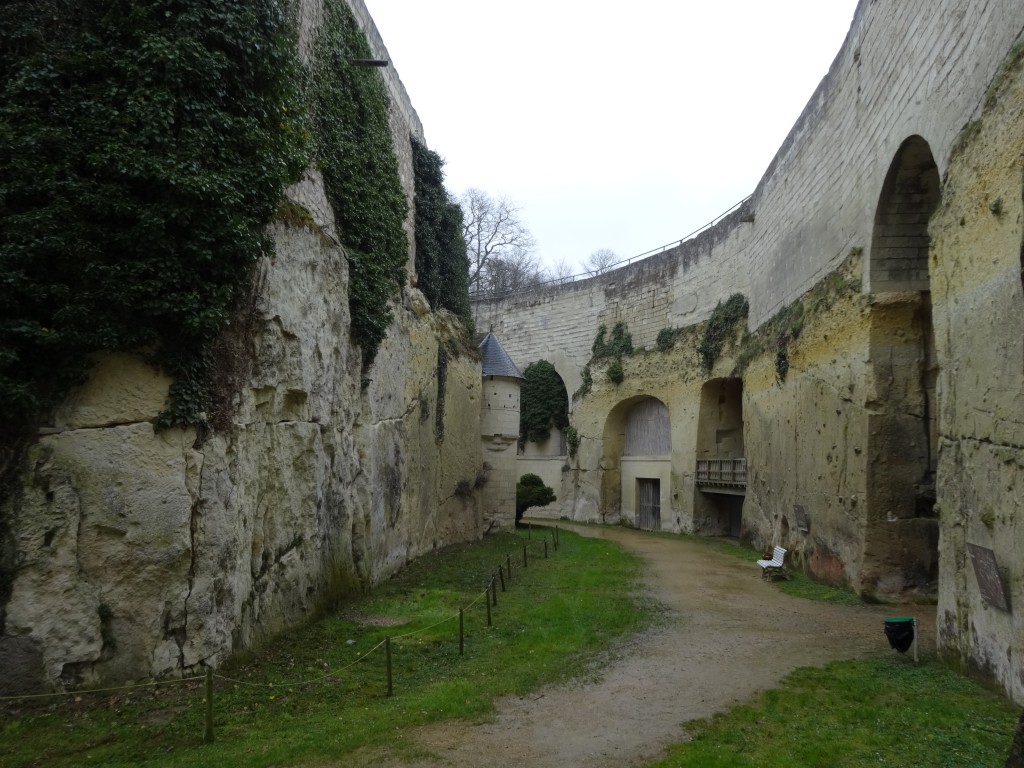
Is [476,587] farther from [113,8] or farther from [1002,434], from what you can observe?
[113,8]

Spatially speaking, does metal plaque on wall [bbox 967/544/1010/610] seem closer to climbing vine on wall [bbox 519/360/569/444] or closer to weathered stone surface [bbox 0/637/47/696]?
weathered stone surface [bbox 0/637/47/696]

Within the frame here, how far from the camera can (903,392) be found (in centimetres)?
1103

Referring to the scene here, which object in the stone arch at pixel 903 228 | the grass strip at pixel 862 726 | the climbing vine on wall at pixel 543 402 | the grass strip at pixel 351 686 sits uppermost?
the stone arch at pixel 903 228

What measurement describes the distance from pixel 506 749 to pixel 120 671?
3532 millimetres

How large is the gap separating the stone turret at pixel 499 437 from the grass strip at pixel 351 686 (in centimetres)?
829

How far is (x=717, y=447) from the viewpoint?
22.8 metres

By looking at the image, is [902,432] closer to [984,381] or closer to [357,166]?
[984,381]

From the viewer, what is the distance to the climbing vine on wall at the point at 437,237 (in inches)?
648

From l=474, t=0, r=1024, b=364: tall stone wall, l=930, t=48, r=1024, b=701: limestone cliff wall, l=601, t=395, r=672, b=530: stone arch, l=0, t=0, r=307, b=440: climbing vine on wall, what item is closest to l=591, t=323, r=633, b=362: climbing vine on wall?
l=474, t=0, r=1024, b=364: tall stone wall

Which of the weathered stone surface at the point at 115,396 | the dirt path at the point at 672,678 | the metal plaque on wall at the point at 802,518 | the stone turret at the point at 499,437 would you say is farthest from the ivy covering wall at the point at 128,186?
the stone turret at the point at 499,437

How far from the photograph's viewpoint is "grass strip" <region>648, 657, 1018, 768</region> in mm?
5168

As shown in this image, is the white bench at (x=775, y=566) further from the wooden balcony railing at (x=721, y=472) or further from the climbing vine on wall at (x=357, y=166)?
the climbing vine on wall at (x=357, y=166)

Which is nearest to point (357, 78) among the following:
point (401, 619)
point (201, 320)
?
point (201, 320)

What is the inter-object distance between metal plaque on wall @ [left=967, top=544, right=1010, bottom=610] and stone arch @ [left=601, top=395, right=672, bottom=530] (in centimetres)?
1735
